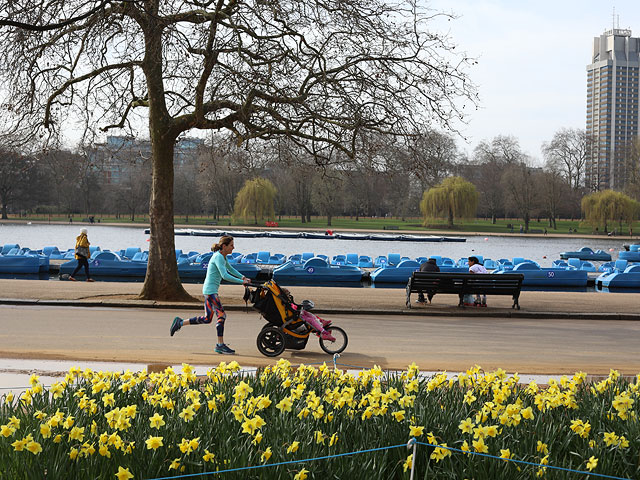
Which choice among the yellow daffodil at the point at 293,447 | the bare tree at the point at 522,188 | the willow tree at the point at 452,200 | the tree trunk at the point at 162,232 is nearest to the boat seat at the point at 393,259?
the tree trunk at the point at 162,232

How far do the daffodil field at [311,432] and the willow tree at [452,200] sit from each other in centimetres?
7027

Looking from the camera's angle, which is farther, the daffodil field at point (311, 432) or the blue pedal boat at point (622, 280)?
the blue pedal boat at point (622, 280)

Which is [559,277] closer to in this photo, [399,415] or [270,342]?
[270,342]

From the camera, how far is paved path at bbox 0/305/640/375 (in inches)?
380

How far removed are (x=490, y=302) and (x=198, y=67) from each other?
934 centimetres

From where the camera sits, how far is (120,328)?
12203 mm

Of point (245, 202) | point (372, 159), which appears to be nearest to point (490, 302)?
point (372, 159)

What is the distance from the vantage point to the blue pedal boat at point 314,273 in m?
27.0

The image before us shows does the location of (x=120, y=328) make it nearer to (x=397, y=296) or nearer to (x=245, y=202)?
(x=397, y=296)

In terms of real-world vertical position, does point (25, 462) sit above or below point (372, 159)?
below

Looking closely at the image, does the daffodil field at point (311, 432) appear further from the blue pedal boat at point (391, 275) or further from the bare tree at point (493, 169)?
the bare tree at point (493, 169)

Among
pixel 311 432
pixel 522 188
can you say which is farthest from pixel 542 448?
pixel 522 188

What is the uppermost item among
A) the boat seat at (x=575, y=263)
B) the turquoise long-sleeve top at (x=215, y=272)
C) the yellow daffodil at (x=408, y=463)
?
the turquoise long-sleeve top at (x=215, y=272)

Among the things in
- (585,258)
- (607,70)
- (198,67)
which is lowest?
(585,258)
